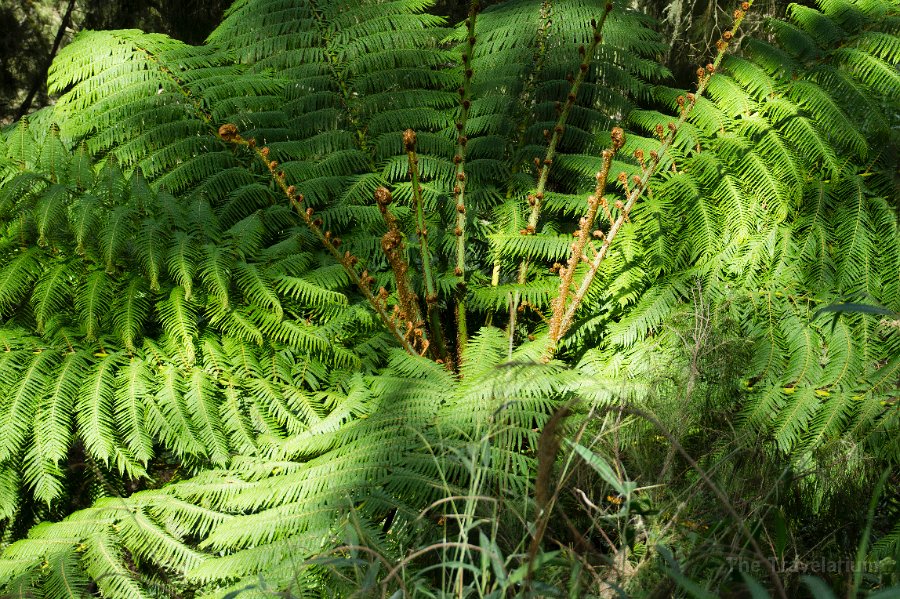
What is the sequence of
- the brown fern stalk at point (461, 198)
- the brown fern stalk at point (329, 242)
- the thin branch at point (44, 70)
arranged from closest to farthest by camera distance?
1. the brown fern stalk at point (329, 242)
2. the brown fern stalk at point (461, 198)
3. the thin branch at point (44, 70)

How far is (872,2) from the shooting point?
2695 mm

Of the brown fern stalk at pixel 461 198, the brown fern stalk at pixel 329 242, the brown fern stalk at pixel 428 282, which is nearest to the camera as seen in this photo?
the brown fern stalk at pixel 329 242

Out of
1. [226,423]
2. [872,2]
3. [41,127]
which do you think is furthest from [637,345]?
[41,127]

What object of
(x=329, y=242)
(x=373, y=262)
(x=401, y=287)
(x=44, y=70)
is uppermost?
(x=329, y=242)

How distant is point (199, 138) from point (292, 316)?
2.96 ft

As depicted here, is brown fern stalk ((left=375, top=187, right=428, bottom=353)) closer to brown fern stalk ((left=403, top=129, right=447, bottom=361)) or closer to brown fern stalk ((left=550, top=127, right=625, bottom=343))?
brown fern stalk ((left=403, top=129, right=447, bottom=361))

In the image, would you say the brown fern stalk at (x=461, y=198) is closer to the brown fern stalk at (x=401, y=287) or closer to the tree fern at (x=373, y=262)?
the tree fern at (x=373, y=262)

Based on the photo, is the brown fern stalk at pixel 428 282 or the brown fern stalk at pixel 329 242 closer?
the brown fern stalk at pixel 329 242

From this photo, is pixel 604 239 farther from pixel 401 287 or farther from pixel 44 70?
pixel 44 70

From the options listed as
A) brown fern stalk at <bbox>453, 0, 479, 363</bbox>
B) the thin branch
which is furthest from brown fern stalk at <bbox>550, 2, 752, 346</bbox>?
the thin branch

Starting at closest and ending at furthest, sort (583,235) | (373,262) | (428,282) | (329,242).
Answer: (329,242), (583,235), (428,282), (373,262)

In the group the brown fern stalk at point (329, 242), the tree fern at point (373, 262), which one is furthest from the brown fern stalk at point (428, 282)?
the brown fern stalk at point (329, 242)

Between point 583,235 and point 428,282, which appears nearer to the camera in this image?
point 583,235

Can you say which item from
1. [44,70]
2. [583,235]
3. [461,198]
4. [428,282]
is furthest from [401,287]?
[44,70]
